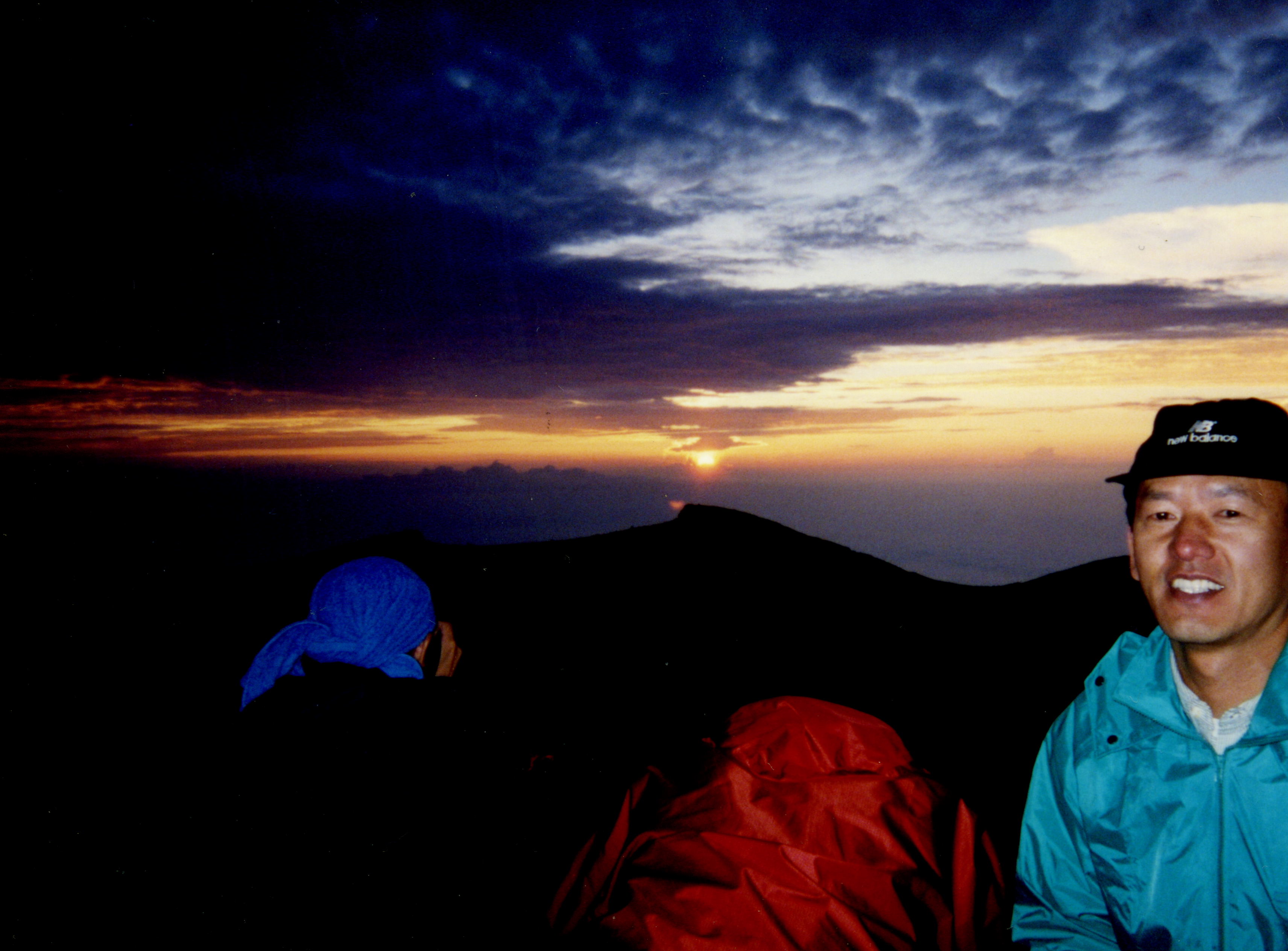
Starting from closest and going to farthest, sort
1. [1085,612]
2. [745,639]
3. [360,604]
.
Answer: [360,604]
[1085,612]
[745,639]

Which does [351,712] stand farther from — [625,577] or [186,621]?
[186,621]

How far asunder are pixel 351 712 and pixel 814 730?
1.80 m

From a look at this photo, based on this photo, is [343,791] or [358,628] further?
[358,628]

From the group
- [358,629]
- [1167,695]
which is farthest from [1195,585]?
[358,629]

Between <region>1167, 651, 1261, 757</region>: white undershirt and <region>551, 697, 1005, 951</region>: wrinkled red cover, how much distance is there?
807 millimetres

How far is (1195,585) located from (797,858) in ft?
4.97

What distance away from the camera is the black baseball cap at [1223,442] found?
1.89 metres

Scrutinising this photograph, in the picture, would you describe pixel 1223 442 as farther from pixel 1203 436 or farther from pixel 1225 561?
pixel 1225 561

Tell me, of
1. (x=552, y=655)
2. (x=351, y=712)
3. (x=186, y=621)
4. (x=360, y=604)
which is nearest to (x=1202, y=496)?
(x=351, y=712)

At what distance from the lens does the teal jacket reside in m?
1.83

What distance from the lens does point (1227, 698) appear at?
78.0 inches

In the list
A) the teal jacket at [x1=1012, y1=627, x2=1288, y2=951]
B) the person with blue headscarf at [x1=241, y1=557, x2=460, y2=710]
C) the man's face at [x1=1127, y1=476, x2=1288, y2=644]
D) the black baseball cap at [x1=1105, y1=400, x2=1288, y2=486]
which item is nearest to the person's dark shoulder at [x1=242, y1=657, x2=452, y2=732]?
the person with blue headscarf at [x1=241, y1=557, x2=460, y2=710]

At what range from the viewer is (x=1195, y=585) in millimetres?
1927

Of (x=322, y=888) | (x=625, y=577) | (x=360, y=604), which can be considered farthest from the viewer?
(x=625, y=577)
